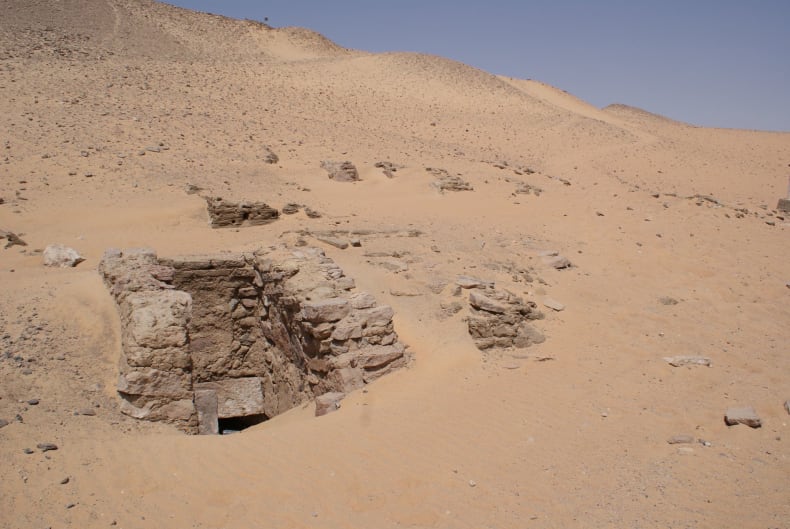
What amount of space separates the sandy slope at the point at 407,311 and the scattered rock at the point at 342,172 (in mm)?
300

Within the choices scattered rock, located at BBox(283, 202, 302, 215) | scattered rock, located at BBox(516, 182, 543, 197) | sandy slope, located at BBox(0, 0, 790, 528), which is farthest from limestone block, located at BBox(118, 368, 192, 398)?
scattered rock, located at BBox(516, 182, 543, 197)

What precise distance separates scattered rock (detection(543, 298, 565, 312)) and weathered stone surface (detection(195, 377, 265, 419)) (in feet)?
15.1

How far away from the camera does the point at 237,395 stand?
30.2ft

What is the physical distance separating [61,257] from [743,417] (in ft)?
32.3

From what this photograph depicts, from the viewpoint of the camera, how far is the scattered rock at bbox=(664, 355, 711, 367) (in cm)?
734

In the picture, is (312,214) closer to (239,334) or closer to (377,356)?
(239,334)

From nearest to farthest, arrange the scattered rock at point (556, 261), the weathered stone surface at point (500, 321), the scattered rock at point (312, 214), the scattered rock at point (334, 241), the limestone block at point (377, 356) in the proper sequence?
the limestone block at point (377, 356), the weathered stone surface at point (500, 321), the scattered rock at point (334, 241), the scattered rock at point (556, 261), the scattered rock at point (312, 214)

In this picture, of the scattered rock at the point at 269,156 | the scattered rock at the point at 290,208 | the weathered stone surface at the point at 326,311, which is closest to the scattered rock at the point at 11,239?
the scattered rock at the point at 290,208

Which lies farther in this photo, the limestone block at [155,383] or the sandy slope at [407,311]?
the limestone block at [155,383]

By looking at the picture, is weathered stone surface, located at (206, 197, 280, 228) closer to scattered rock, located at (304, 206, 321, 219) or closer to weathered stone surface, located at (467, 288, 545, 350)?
scattered rock, located at (304, 206, 321, 219)

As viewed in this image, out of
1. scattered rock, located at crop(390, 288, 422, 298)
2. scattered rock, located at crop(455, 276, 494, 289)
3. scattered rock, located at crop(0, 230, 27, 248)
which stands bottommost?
scattered rock, located at crop(0, 230, 27, 248)

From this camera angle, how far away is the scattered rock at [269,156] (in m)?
16.5

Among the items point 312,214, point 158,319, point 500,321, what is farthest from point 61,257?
point 500,321

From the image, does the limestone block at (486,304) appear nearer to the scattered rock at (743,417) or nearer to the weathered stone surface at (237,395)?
the scattered rock at (743,417)
